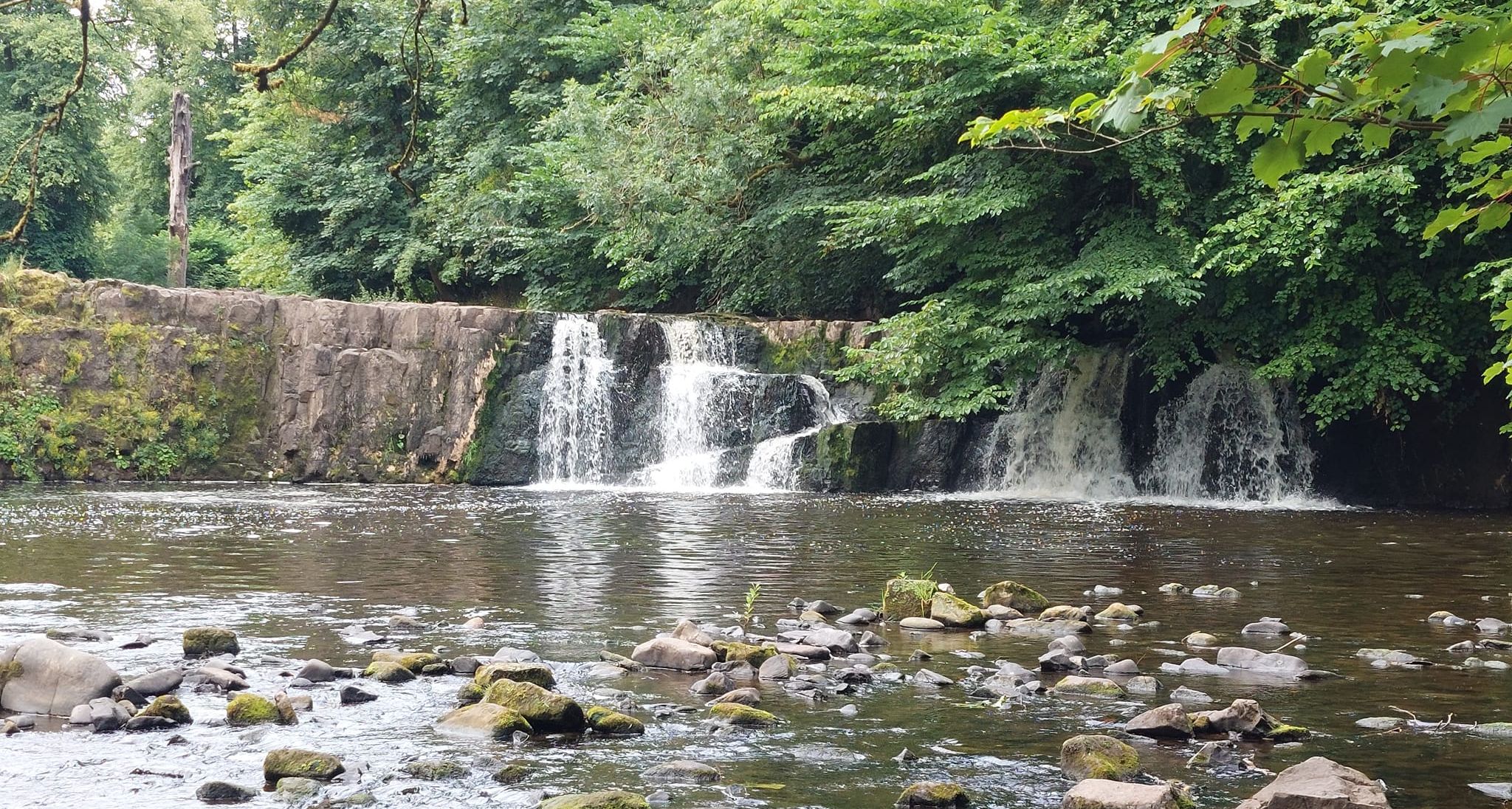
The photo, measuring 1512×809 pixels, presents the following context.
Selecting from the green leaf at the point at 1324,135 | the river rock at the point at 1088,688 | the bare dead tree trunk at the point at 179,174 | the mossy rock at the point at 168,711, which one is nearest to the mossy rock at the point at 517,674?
the mossy rock at the point at 168,711

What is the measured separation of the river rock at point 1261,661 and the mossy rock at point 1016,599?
1864 mm

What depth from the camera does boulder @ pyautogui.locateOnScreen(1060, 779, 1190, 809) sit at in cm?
406

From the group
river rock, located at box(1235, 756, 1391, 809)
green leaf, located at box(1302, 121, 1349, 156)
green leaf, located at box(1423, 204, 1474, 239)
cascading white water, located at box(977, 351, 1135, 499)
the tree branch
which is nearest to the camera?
green leaf, located at box(1302, 121, 1349, 156)

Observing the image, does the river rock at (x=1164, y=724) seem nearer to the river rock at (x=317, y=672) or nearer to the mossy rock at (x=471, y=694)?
the mossy rock at (x=471, y=694)

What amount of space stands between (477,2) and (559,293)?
309 inches

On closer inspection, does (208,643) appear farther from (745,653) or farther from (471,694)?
(745,653)

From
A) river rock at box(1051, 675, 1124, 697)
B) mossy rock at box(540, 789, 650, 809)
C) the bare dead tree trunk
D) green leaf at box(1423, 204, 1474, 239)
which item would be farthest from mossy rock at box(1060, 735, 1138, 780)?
the bare dead tree trunk

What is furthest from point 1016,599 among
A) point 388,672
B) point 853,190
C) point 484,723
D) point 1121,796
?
point 853,190

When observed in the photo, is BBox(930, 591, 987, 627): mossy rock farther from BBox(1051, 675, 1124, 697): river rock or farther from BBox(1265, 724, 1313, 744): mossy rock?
BBox(1265, 724, 1313, 744): mossy rock

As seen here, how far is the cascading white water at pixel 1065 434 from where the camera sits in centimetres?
2155

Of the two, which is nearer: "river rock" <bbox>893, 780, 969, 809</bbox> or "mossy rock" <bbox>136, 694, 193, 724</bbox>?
"river rock" <bbox>893, 780, 969, 809</bbox>

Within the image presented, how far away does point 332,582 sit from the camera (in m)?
9.87

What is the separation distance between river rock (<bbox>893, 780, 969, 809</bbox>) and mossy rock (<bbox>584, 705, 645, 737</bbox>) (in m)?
1.36

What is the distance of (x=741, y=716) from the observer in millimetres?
5500
